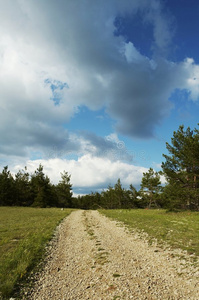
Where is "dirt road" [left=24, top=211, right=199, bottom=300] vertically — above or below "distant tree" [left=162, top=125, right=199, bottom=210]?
below

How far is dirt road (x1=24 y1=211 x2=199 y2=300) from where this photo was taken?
20.2 ft

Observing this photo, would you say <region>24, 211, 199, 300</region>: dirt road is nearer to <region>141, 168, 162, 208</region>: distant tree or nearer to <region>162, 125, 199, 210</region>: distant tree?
<region>162, 125, 199, 210</region>: distant tree

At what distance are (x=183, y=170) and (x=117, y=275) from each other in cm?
3176

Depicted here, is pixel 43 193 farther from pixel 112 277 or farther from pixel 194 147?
pixel 112 277

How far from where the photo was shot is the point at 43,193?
3051 inches

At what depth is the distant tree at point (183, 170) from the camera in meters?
31.5

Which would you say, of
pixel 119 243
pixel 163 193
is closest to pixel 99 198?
pixel 163 193

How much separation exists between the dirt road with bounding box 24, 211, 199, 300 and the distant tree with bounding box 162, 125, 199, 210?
24.0 metres

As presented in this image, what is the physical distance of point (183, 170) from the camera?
35.0 meters

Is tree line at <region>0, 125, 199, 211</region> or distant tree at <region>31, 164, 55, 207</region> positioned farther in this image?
distant tree at <region>31, 164, 55, 207</region>

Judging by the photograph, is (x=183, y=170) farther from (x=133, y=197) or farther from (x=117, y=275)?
(x=133, y=197)

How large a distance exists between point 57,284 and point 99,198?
124320 millimetres

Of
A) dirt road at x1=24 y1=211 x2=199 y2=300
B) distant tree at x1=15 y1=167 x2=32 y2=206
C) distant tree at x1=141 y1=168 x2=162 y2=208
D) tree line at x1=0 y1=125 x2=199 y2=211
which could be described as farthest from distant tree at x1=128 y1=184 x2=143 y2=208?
dirt road at x1=24 y1=211 x2=199 y2=300

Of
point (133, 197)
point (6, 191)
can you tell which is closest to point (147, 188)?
point (133, 197)
